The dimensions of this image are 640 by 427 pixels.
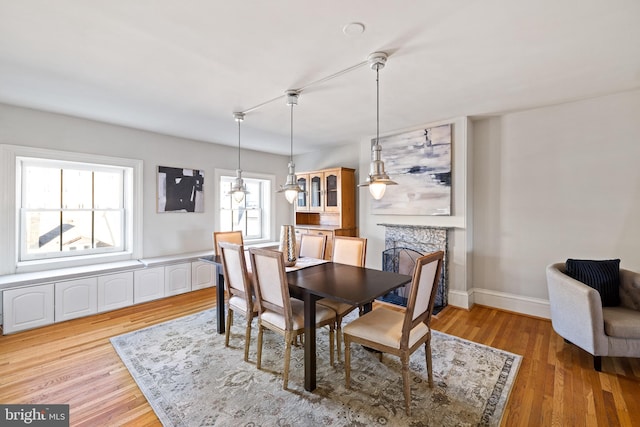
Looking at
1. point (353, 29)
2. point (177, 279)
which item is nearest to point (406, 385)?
point (353, 29)

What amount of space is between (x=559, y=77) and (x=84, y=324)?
5410 mm

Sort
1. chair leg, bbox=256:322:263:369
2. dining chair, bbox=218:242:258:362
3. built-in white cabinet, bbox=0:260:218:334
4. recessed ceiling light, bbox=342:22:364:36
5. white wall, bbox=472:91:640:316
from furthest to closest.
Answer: built-in white cabinet, bbox=0:260:218:334 < white wall, bbox=472:91:640:316 < dining chair, bbox=218:242:258:362 < chair leg, bbox=256:322:263:369 < recessed ceiling light, bbox=342:22:364:36

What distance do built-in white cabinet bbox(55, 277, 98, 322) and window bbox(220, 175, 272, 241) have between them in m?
2.10

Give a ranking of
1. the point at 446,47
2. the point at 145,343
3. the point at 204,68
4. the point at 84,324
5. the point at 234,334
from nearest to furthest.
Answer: the point at 446,47 → the point at 204,68 → the point at 145,343 → the point at 234,334 → the point at 84,324

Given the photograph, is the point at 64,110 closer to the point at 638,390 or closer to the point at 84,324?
the point at 84,324

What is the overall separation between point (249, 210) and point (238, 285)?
3.28 m

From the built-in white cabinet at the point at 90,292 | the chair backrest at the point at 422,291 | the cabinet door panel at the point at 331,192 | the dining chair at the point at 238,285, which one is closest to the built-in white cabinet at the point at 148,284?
the built-in white cabinet at the point at 90,292

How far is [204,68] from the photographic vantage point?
7.47ft

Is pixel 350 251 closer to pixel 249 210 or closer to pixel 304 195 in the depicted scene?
pixel 304 195

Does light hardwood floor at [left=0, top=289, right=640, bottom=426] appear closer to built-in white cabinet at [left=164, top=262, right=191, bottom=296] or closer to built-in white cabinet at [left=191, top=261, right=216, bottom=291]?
built-in white cabinet at [left=164, top=262, right=191, bottom=296]

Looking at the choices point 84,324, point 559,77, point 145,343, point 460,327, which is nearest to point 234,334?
point 145,343

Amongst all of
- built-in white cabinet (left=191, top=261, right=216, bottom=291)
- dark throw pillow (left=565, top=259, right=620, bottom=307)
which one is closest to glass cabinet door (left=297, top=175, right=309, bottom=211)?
built-in white cabinet (left=191, top=261, right=216, bottom=291)

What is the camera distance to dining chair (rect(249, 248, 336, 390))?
209 cm

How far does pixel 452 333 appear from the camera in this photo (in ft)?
9.87
